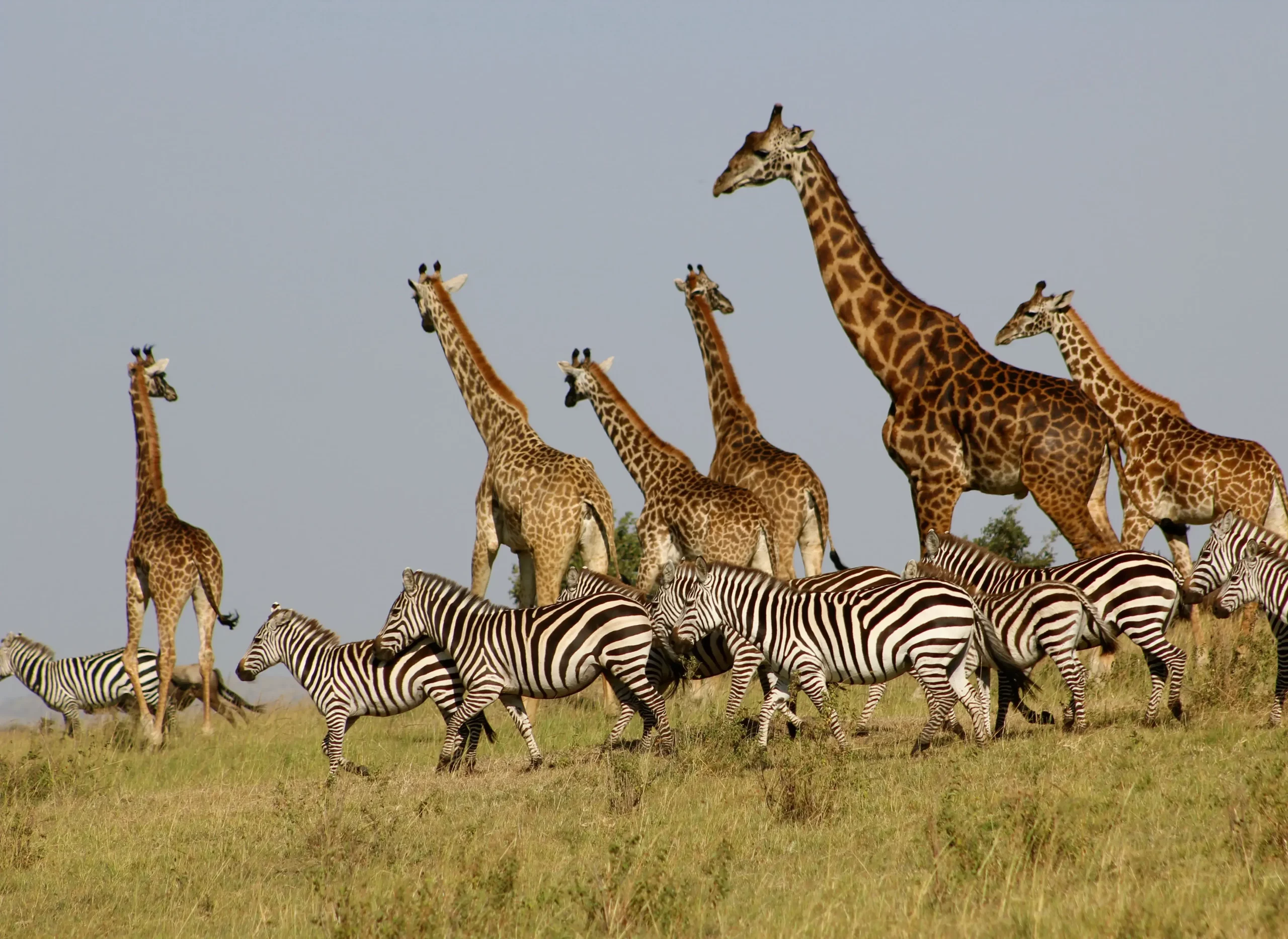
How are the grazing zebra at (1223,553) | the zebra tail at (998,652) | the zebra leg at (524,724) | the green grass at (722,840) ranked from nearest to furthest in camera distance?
1. the green grass at (722,840)
2. the zebra tail at (998,652)
3. the grazing zebra at (1223,553)
4. the zebra leg at (524,724)

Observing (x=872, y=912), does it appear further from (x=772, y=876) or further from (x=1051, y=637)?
(x=1051, y=637)

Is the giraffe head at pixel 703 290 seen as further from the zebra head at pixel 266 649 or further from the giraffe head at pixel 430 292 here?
the zebra head at pixel 266 649

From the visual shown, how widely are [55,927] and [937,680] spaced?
5450 mm

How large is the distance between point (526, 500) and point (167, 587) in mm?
4463

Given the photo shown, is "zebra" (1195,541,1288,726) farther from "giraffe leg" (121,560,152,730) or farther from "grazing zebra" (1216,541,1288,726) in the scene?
"giraffe leg" (121,560,152,730)

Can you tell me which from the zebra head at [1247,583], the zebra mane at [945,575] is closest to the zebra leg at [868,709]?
the zebra mane at [945,575]

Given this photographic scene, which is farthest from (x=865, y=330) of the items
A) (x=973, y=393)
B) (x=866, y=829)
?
(x=866, y=829)

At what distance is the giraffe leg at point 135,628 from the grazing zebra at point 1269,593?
427 inches

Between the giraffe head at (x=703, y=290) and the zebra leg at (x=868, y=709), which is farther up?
Answer: the giraffe head at (x=703, y=290)

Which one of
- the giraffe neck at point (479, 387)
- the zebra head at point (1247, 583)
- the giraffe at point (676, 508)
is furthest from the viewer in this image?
the giraffe neck at point (479, 387)

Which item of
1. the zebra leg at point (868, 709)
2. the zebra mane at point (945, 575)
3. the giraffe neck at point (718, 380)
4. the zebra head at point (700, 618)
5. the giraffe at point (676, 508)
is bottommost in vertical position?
the zebra leg at point (868, 709)

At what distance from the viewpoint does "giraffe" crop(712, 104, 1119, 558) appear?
38.4ft

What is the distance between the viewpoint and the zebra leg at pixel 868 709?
428 inches

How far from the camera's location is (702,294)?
16891mm
